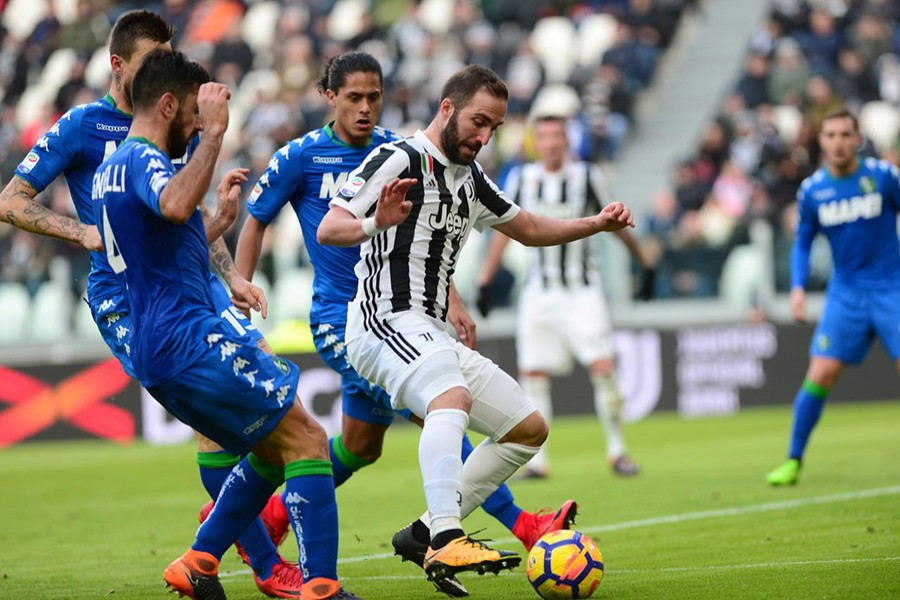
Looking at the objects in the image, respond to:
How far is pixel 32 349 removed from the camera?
19.8 meters

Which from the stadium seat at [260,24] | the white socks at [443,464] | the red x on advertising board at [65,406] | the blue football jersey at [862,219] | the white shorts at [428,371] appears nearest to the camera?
the white socks at [443,464]

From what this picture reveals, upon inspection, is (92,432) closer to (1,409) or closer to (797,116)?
(1,409)

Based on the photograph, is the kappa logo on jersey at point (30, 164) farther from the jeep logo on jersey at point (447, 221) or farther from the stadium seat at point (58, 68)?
the stadium seat at point (58, 68)

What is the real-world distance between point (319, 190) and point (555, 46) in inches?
687

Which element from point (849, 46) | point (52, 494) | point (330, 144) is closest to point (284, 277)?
point (52, 494)

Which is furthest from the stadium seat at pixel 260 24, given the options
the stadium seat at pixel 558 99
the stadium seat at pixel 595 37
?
the stadium seat at pixel 558 99

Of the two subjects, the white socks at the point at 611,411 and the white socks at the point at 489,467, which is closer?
the white socks at the point at 489,467

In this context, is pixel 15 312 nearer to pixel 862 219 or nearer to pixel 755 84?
pixel 755 84

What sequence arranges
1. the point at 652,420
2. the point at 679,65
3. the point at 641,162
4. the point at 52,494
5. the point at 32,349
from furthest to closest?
the point at 679,65, the point at 641,162, the point at 32,349, the point at 652,420, the point at 52,494

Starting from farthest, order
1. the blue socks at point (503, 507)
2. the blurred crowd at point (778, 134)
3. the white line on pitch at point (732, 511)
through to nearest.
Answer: the blurred crowd at point (778, 134) → the white line on pitch at point (732, 511) → the blue socks at point (503, 507)

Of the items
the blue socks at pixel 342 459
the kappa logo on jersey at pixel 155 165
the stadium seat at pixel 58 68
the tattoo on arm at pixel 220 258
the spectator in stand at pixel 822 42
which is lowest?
the blue socks at pixel 342 459

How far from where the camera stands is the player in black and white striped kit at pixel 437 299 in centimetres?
636

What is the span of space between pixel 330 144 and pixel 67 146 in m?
1.39

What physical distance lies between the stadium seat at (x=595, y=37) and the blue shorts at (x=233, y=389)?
18663 mm
